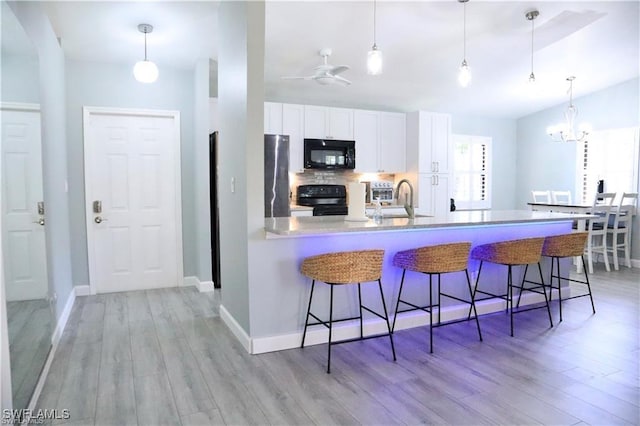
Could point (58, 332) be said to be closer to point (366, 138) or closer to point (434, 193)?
point (366, 138)

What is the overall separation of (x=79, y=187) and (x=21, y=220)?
2.61 metres

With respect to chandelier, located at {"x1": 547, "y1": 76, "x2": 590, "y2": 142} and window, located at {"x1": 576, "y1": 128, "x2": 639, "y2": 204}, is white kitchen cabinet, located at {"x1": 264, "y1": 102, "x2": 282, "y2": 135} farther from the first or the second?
window, located at {"x1": 576, "y1": 128, "x2": 639, "y2": 204}

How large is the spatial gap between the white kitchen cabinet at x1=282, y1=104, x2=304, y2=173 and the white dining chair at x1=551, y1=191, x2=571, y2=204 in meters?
4.26

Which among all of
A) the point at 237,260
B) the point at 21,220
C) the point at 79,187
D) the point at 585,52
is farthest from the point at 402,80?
the point at 21,220

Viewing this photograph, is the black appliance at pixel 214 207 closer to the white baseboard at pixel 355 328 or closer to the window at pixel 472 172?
the white baseboard at pixel 355 328

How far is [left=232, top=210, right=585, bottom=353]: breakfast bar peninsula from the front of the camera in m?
2.90

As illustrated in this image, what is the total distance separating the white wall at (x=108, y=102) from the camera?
4414mm

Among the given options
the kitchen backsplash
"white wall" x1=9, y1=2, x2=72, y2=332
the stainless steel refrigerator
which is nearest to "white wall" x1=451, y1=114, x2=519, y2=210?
the kitchen backsplash

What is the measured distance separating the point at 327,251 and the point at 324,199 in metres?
2.79

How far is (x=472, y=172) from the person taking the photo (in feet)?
24.4

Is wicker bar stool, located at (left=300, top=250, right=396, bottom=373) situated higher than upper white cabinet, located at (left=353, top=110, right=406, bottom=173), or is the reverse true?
upper white cabinet, located at (left=353, top=110, right=406, bottom=173)

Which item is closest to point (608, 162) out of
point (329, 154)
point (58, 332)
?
point (329, 154)

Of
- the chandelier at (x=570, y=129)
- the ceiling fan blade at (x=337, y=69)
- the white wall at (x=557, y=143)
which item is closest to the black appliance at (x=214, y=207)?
the ceiling fan blade at (x=337, y=69)

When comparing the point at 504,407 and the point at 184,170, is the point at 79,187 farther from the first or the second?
the point at 504,407
